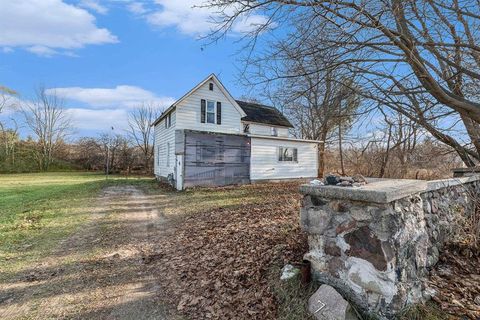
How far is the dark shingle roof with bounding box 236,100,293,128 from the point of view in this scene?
2016 centimetres

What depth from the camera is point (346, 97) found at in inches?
237

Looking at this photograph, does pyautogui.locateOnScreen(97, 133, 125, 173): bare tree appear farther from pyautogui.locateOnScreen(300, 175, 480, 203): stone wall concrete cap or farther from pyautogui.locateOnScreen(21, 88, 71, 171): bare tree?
pyautogui.locateOnScreen(300, 175, 480, 203): stone wall concrete cap

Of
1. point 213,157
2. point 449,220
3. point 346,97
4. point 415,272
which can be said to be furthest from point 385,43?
point 213,157

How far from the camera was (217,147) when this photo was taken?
14.6 m

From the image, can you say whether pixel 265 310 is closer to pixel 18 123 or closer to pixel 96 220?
pixel 96 220

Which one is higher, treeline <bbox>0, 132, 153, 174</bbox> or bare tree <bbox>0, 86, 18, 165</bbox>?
bare tree <bbox>0, 86, 18, 165</bbox>

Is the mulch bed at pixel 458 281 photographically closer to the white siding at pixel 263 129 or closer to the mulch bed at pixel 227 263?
the mulch bed at pixel 227 263

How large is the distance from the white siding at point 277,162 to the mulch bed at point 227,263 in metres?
9.97

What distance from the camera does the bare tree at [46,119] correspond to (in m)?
32.2

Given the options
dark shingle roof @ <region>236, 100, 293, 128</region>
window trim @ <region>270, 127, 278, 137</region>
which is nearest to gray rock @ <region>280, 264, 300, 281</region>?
dark shingle roof @ <region>236, 100, 293, 128</region>

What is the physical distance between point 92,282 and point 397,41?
6086mm

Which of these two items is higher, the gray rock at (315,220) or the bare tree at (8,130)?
the bare tree at (8,130)

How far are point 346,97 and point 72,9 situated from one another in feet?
25.9

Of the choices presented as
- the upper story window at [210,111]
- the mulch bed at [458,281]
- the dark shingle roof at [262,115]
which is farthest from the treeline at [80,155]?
the mulch bed at [458,281]
